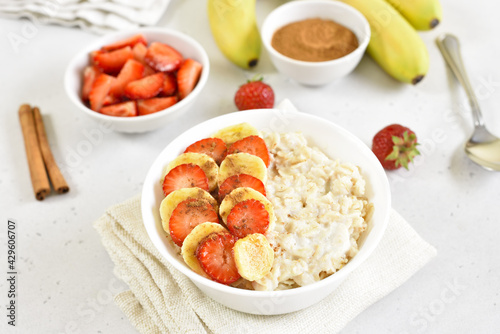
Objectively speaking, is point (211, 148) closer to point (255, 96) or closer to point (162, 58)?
point (255, 96)

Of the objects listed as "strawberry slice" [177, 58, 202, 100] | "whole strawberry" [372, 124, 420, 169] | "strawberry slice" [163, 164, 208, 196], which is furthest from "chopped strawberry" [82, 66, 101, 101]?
"whole strawberry" [372, 124, 420, 169]

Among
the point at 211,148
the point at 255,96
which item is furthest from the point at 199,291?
the point at 255,96

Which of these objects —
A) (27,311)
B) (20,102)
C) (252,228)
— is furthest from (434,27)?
(27,311)

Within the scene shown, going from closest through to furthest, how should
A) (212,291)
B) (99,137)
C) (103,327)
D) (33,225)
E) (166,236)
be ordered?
(212,291) → (166,236) → (103,327) → (33,225) → (99,137)

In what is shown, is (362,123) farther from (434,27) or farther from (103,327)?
(103,327)

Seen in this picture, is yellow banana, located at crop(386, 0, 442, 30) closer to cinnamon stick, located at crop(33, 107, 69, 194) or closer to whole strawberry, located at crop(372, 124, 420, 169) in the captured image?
whole strawberry, located at crop(372, 124, 420, 169)
